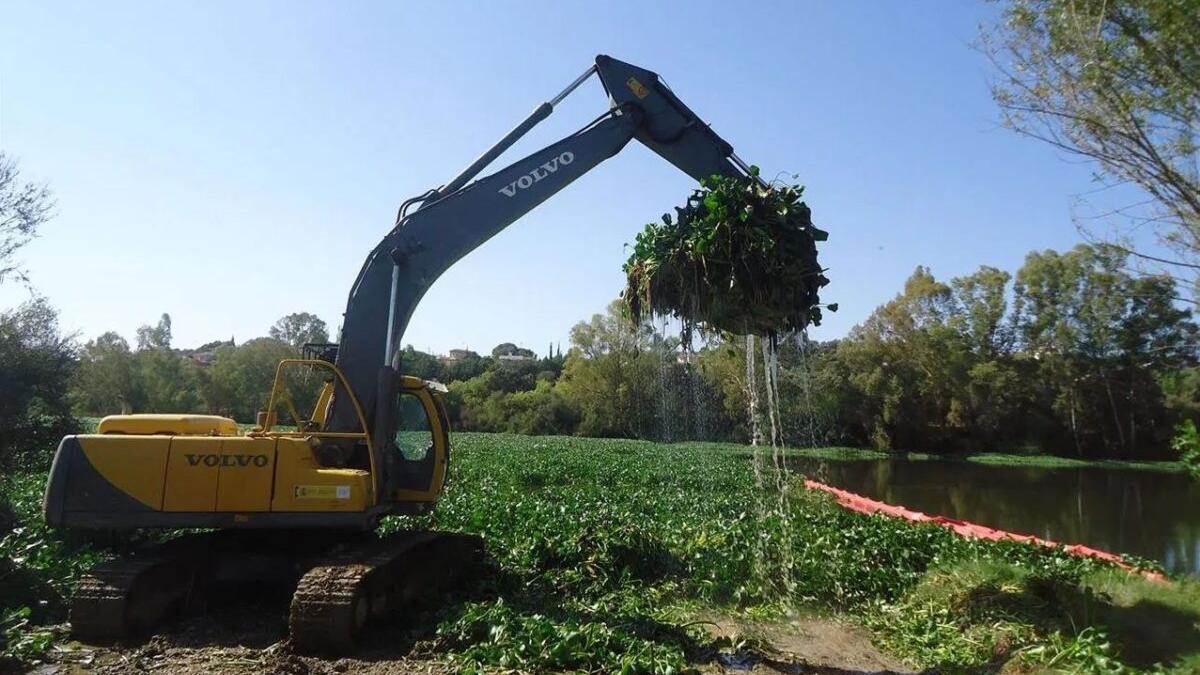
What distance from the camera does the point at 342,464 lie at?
765cm

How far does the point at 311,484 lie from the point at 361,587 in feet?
3.92

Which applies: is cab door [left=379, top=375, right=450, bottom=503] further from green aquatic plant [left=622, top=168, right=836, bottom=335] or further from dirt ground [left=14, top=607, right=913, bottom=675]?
green aquatic plant [left=622, top=168, right=836, bottom=335]

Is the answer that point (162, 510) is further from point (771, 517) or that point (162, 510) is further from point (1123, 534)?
point (1123, 534)

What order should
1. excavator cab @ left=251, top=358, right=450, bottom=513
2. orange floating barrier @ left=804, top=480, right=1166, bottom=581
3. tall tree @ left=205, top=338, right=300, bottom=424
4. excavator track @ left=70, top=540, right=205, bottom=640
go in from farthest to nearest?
tall tree @ left=205, top=338, right=300, bottom=424 → orange floating barrier @ left=804, top=480, right=1166, bottom=581 → excavator cab @ left=251, top=358, right=450, bottom=513 → excavator track @ left=70, top=540, right=205, bottom=640

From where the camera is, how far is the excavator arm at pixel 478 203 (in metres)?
8.02

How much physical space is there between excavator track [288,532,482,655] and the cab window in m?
0.86

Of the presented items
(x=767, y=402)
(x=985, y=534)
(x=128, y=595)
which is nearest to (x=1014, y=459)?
(x=985, y=534)

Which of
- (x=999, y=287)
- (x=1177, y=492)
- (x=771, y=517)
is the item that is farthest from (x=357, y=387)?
(x=999, y=287)

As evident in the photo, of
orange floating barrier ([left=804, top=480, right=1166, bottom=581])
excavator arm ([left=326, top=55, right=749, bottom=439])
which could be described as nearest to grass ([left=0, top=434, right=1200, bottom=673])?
orange floating barrier ([left=804, top=480, right=1166, bottom=581])

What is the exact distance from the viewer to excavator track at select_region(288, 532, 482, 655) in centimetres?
651

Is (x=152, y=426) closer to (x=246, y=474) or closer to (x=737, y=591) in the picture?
(x=246, y=474)

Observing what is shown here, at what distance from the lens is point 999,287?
58250 mm

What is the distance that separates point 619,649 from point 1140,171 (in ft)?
20.8

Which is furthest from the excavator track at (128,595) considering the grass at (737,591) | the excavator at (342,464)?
the grass at (737,591)
